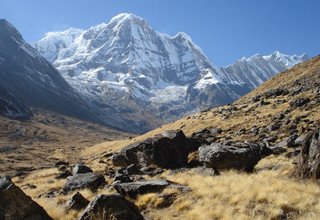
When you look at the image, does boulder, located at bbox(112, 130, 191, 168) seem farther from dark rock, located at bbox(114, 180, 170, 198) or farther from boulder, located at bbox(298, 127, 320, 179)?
boulder, located at bbox(298, 127, 320, 179)

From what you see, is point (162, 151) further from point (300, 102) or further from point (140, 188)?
point (300, 102)

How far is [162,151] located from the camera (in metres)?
38.2

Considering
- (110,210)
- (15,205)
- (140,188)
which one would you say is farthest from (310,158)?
(15,205)

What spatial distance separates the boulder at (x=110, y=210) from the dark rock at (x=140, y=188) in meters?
4.34

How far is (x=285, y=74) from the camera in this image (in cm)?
10112

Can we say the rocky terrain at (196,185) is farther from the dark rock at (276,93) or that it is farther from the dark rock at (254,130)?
the dark rock at (276,93)

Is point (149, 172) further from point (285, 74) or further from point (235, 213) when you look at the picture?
point (285, 74)

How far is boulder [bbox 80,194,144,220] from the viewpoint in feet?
53.1

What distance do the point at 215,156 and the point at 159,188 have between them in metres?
7.93

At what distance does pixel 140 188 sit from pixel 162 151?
16.7 metres

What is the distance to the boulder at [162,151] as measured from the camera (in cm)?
3741

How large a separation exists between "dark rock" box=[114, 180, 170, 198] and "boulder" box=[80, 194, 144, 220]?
4.34 meters

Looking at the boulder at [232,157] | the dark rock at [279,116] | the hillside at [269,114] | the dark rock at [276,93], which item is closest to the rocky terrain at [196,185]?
the boulder at [232,157]

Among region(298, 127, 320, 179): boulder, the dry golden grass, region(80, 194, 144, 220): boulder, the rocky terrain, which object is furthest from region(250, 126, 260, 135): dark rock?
region(80, 194, 144, 220): boulder
